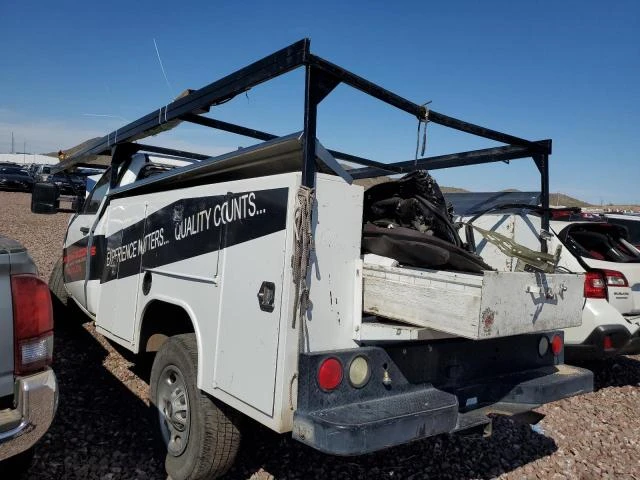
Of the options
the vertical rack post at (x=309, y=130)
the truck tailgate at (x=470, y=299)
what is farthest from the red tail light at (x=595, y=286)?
the vertical rack post at (x=309, y=130)

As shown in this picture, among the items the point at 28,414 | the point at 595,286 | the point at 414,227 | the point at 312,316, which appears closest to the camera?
the point at 28,414

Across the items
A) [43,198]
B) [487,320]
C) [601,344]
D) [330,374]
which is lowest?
[601,344]

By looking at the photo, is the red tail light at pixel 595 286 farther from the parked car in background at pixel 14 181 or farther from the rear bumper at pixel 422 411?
the parked car in background at pixel 14 181

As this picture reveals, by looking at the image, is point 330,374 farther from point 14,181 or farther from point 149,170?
point 14,181

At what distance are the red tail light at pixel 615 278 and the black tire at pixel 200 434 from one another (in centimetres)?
406

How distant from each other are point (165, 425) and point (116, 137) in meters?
2.47

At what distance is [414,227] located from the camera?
313 centimetres

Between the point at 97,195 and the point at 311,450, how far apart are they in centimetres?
331

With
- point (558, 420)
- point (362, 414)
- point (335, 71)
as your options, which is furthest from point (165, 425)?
point (558, 420)

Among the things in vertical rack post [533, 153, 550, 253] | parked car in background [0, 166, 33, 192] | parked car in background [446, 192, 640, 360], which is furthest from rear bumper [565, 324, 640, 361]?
parked car in background [0, 166, 33, 192]

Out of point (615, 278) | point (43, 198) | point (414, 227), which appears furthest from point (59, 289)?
point (615, 278)

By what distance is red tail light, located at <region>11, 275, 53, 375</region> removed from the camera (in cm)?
216

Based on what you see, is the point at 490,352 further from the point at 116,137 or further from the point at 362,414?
the point at 116,137

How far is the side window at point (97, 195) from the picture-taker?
4.95 m
